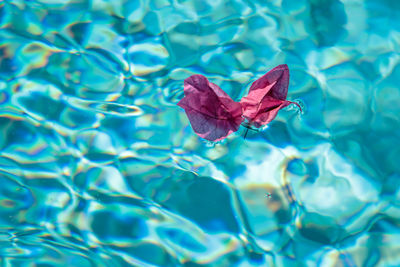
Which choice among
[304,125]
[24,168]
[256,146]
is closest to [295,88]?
[304,125]

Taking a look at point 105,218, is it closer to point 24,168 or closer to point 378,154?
point 24,168

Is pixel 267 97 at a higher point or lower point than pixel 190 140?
higher

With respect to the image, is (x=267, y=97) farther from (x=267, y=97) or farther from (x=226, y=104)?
(x=226, y=104)

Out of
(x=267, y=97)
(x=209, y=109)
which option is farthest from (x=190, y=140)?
(x=267, y=97)
